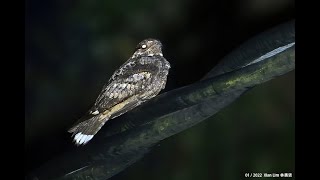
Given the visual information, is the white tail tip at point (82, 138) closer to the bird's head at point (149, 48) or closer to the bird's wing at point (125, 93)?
the bird's wing at point (125, 93)

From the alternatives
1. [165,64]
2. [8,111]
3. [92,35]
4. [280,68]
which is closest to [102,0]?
[92,35]

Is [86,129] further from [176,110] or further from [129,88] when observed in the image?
[176,110]

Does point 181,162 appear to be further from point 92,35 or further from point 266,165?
point 92,35

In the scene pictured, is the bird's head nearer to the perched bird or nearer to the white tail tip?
the perched bird

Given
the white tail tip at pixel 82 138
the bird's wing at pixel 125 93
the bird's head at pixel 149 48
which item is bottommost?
the white tail tip at pixel 82 138

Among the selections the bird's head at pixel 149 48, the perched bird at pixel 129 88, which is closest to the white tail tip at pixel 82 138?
the perched bird at pixel 129 88

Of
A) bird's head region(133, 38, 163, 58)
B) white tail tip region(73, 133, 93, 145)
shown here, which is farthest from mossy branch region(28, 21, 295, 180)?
bird's head region(133, 38, 163, 58)
